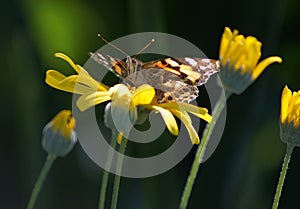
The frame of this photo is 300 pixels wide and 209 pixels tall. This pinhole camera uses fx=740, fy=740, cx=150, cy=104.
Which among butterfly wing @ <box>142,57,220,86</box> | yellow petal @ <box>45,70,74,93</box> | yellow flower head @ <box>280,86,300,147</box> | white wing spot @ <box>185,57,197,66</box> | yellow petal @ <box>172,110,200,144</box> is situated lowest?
yellow petal @ <box>172,110,200,144</box>

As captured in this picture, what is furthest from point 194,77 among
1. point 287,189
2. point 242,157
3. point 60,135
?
point 287,189

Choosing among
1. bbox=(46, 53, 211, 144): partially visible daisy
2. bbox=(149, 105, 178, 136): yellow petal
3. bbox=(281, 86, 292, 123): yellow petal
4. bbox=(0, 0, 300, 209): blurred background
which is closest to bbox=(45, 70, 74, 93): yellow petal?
bbox=(46, 53, 211, 144): partially visible daisy

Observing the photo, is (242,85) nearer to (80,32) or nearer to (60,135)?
(60,135)

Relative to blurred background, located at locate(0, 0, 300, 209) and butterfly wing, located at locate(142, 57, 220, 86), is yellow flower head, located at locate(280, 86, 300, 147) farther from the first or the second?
blurred background, located at locate(0, 0, 300, 209)

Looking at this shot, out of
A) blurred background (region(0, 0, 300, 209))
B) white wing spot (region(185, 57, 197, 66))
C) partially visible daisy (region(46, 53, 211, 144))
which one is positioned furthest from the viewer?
blurred background (region(0, 0, 300, 209))

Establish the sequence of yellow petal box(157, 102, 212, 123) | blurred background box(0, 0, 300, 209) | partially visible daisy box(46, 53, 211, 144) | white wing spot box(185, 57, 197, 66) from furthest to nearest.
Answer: blurred background box(0, 0, 300, 209) → white wing spot box(185, 57, 197, 66) → yellow petal box(157, 102, 212, 123) → partially visible daisy box(46, 53, 211, 144)

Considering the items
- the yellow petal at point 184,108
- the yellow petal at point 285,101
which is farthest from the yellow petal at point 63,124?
the yellow petal at point 285,101

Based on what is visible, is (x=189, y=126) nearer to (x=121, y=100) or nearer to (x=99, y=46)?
(x=121, y=100)

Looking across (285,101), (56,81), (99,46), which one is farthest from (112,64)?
(99,46)
